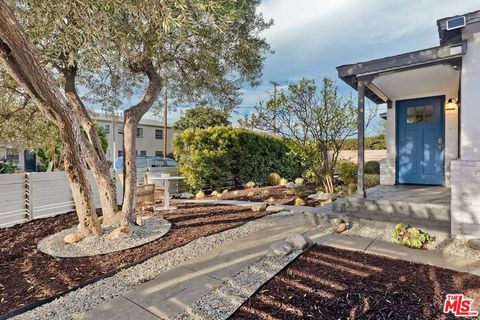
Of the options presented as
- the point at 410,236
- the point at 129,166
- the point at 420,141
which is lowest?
the point at 410,236

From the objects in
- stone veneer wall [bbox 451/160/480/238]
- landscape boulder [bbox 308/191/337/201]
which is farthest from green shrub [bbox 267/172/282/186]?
stone veneer wall [bbox 451/160/480/238]

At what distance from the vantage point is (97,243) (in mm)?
4184

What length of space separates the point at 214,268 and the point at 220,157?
285 inches

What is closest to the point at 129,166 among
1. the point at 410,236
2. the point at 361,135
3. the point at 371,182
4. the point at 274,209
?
the point at 274,209

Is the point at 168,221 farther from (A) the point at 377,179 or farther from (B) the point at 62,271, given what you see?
(A) the point at 377,179

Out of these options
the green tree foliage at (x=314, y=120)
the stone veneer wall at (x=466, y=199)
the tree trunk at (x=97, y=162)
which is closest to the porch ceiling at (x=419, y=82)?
the green tree foliage at (x=314, y=120)

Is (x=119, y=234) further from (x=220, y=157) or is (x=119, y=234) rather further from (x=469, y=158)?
(x=220, y=157)

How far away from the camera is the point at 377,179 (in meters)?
8.43

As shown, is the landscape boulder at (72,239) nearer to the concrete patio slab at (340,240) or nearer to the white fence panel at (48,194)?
the white fence panel at (48,194)

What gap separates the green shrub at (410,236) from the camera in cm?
396

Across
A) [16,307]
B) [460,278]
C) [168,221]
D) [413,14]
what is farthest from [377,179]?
[16,307]

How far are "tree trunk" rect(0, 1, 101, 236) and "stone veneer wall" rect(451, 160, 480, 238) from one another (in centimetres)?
557

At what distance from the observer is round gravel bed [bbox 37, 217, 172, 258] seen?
3924mm

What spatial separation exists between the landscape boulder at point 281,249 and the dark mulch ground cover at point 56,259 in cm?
140
